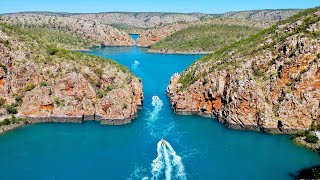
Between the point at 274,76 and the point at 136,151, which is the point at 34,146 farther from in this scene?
the point at 274,76

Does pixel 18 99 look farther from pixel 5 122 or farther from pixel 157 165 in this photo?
pixel 157 165

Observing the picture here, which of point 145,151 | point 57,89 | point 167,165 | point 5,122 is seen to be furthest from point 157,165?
point 5,122

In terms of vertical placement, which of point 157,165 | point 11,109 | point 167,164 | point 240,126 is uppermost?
point 11,109

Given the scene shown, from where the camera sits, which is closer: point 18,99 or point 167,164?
point 167,164

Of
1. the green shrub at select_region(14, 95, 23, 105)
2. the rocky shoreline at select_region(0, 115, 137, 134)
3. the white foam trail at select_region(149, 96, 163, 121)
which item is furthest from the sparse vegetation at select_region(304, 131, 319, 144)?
the green shrub at select_region(14, 95, 23, 105)

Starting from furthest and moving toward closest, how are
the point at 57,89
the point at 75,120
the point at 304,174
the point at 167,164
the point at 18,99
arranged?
the point at 57,89, the point at 18,99, the point at 75,120, the point at 167,164, the point at 304,174

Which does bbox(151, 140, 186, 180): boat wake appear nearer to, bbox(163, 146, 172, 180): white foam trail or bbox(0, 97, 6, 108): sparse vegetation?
bbox(163, 146, 172, 180): white foam trail
